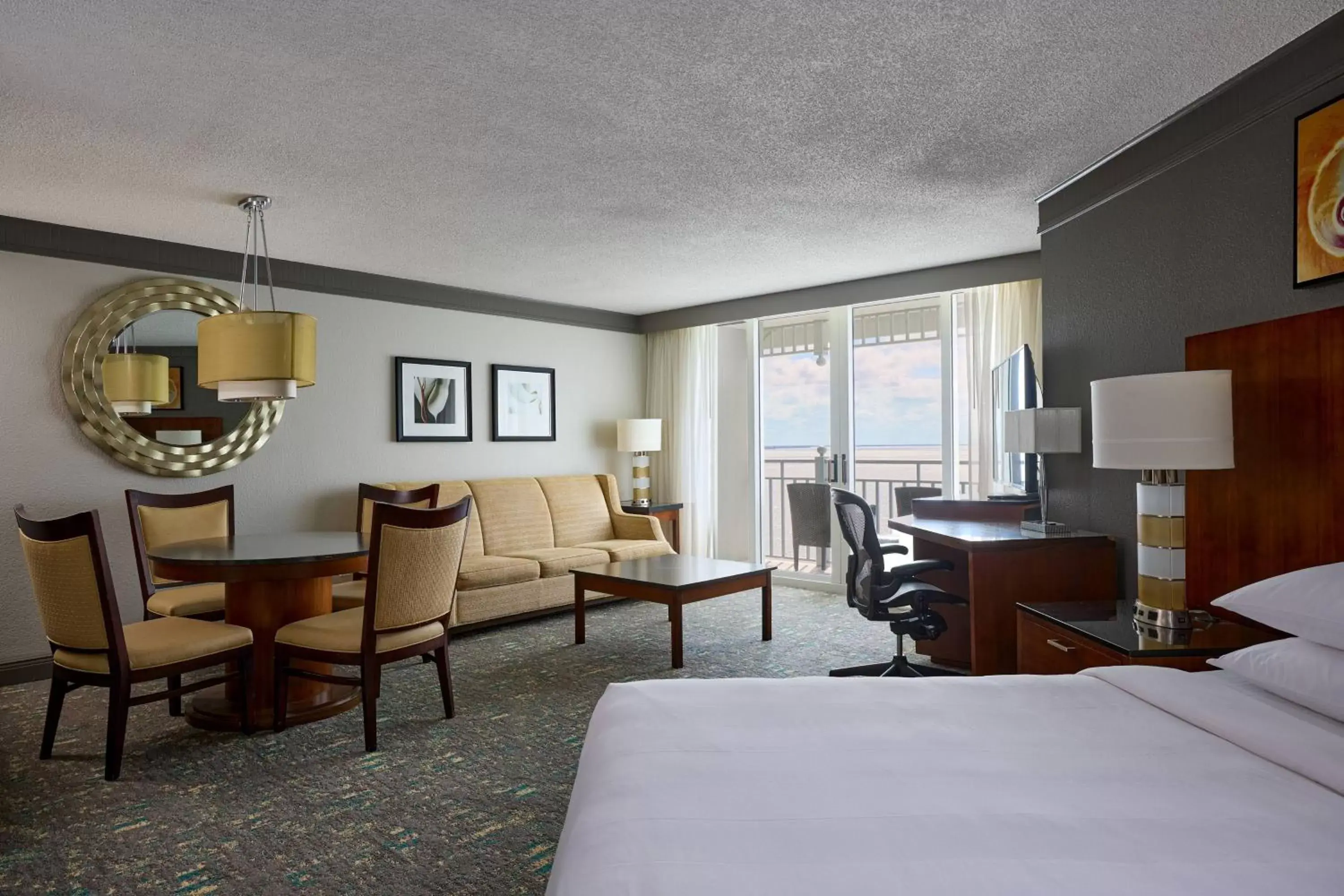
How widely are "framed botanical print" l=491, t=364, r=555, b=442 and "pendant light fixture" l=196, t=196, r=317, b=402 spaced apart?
107 inches

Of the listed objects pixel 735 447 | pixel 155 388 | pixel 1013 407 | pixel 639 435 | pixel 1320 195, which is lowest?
pixel 735 447

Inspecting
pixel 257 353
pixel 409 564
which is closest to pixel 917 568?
pixel 409 564

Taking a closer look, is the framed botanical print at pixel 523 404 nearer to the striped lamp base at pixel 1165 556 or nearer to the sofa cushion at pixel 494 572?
the sofa cushion at pixel 494 572

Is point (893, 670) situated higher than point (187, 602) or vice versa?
point (187, 602)

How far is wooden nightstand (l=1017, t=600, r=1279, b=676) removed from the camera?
234 centimetres

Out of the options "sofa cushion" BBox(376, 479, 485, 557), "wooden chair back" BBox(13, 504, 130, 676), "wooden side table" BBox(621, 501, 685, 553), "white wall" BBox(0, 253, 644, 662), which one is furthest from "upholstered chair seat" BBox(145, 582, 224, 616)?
"wooden side table" BBox(621, 501, 685, 553)

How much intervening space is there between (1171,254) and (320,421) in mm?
4965

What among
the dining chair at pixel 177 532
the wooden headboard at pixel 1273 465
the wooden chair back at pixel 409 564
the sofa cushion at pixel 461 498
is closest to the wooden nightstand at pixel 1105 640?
the wooden headboard at pixel 1273 465

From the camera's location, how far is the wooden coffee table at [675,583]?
14.8ft

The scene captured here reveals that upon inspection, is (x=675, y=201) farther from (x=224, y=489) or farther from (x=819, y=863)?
(x=819, y=863)

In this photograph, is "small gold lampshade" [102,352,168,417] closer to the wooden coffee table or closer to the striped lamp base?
the wooden coffee table

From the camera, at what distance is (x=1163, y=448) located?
2502 millimetres

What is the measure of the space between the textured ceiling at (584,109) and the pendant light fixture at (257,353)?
64cm

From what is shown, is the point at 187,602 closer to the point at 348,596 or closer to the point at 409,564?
the point at 348,596
